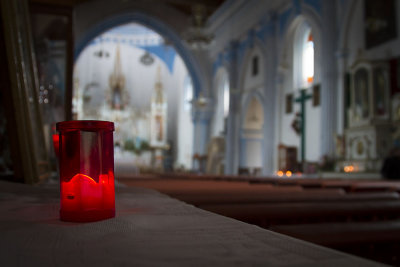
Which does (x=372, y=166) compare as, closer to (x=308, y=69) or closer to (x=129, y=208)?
(x=308, y=69)

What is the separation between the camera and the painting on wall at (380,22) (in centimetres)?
821

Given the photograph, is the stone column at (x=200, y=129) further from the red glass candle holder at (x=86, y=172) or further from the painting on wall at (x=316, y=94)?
the red glass candle holder at (x=86, y=172)

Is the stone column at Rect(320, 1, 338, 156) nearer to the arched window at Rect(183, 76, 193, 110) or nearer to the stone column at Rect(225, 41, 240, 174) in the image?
the stone column at Rect(225, 41, 240, 174)

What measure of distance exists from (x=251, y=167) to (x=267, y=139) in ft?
11.0

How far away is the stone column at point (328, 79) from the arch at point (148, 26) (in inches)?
411

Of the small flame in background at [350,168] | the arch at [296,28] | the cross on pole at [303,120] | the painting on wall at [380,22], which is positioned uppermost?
the arch at [296,28]

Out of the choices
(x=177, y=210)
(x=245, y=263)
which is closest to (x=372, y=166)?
(x=177, y=210)

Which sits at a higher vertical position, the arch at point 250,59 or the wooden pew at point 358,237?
the arch at point 250,59

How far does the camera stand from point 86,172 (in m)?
1.11

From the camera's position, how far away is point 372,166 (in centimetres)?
830

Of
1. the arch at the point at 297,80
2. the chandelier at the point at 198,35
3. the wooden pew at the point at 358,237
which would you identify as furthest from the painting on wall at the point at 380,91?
the chandelier at the point at 198,35

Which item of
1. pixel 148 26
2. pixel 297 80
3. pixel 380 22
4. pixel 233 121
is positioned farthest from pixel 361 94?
pixel 148 26

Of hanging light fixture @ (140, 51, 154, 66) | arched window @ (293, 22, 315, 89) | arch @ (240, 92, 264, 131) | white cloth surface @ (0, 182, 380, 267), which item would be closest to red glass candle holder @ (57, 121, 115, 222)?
white cloth surface @ (0, 182, 380, 267)

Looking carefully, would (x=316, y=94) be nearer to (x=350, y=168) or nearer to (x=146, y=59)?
(x=350, y=168)
